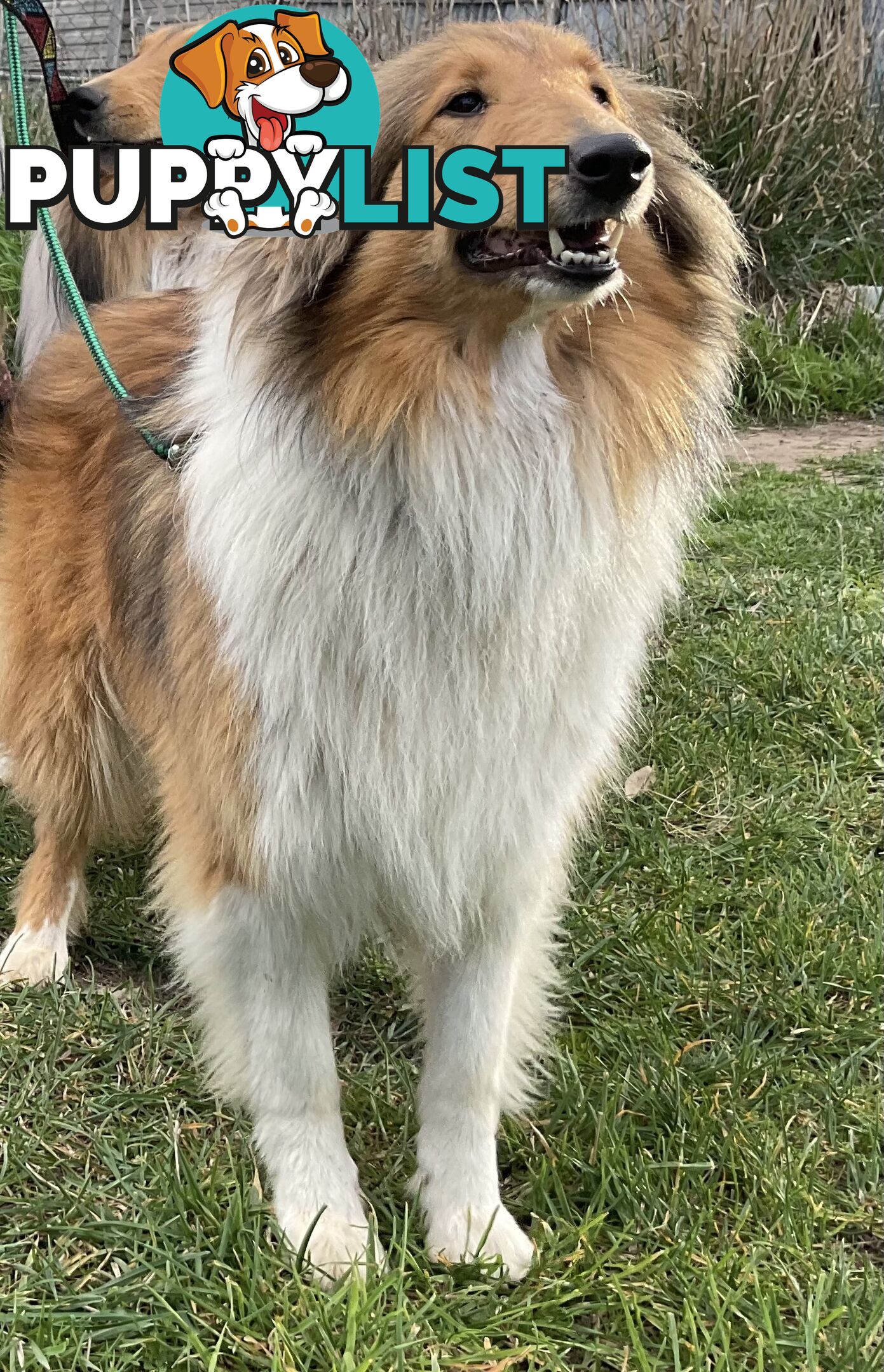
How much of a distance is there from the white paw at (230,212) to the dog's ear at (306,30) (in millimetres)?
270

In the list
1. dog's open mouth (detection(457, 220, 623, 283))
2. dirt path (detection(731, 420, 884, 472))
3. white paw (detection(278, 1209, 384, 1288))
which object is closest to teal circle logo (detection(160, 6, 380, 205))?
dog's open mouth (detection(457, 220, 623, 283))

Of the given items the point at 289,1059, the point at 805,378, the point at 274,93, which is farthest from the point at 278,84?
the point at 805,378

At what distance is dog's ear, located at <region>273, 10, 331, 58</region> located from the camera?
Answer: 6.17 feet

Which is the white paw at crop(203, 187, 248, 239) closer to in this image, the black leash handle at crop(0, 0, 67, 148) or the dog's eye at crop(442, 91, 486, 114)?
the dog's eye at crop(442, 91, 486, 114)

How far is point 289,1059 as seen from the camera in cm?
181

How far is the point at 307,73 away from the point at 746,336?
5201 millimetres

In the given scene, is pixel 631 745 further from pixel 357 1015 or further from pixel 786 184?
pixel 786 184

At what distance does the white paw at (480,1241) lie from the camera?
179cm

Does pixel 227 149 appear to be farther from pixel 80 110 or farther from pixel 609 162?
pixel 80 110

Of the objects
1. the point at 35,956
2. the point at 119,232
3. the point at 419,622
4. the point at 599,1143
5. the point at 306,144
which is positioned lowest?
the point at 35,956

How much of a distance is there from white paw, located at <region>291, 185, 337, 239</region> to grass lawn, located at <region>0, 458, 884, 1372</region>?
1425mm

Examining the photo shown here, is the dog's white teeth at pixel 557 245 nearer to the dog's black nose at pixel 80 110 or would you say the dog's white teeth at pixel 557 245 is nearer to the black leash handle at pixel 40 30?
the black leash handle at pixel 40 30

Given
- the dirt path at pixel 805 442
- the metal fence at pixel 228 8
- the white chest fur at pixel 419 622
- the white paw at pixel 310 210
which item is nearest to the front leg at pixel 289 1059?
the white chest fur at pixel 419 622

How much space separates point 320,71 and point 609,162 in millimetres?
628
